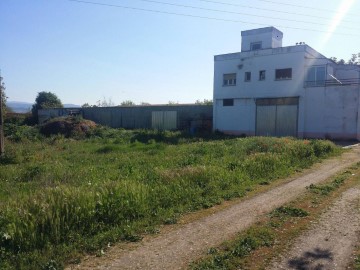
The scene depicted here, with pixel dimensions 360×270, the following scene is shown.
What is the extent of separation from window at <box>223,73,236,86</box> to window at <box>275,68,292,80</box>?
4191 millimetres

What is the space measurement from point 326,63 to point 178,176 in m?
22.2

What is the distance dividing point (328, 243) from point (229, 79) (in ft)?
86.8

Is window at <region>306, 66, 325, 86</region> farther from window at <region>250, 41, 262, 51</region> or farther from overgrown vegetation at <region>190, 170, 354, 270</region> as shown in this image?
overgrown vegetation at <region>190, 170, 354, 270</region>

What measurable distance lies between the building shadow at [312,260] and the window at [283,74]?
23.6m

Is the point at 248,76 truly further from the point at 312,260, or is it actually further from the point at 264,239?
the point at 312,260

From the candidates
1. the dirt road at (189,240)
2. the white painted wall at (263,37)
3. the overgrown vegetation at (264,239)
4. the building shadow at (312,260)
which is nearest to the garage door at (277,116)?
the white painted wall at (263,37)

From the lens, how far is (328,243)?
5.15 metres

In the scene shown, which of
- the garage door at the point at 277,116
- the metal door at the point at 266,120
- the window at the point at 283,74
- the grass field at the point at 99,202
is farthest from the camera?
the metal door at the point at 266,120

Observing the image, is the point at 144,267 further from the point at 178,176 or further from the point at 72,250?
the point at 178,176

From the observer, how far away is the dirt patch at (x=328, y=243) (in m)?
4.47

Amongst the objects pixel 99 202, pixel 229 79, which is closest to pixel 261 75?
pixel 229 79

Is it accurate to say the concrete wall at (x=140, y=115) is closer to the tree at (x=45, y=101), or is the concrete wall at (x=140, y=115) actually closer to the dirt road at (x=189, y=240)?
the tree at (x=45, y=101)

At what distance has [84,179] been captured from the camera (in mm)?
8586

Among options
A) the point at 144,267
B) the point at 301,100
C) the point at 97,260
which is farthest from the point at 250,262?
the point at 301,100
